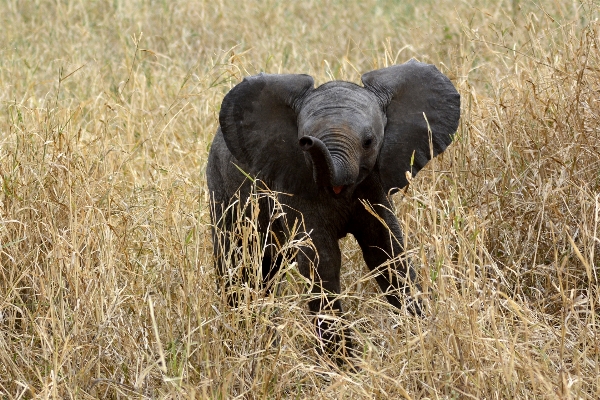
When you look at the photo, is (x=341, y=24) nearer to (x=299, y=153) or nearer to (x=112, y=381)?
(x=299, y=153)

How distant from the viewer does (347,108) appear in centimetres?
356

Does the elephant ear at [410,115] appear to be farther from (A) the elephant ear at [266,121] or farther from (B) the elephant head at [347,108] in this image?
(A) the elephant ear at [266,121]

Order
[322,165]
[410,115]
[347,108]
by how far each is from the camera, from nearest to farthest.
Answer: [322,165] → [347,108] → [410,115]

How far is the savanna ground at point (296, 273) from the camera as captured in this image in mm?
3203

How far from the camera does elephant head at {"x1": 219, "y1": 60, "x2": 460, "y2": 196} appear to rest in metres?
3.65

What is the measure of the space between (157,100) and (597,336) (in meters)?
3.95

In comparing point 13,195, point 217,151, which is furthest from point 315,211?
point 13,195

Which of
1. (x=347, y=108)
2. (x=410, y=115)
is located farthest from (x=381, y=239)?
(x=347, y=108)

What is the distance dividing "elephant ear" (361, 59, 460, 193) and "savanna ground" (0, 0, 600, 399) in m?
0.19

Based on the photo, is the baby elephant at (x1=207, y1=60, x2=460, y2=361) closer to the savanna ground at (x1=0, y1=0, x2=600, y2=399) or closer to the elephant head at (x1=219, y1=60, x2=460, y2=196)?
the elephant head at (x1=219, y1=60, x2=460, y2=196)

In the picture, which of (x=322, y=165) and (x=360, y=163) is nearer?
(x=322, y=165)

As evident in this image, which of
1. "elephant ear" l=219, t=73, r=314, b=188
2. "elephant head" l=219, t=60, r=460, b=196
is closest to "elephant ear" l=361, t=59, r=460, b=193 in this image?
"elephant head" l=219, t=60, r=460, b=196

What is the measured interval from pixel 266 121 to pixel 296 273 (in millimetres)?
552

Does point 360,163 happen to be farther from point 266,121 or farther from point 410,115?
point 266,121
